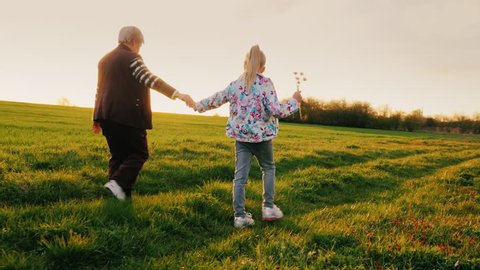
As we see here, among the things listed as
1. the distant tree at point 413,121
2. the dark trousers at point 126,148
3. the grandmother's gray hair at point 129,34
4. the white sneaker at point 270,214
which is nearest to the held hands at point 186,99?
the dark trousers at point 126,148

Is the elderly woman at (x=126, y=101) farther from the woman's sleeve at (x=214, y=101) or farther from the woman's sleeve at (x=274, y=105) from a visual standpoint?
the woman's sleeve at (x=274, y=105)

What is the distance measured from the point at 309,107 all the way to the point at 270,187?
73222 millimetres

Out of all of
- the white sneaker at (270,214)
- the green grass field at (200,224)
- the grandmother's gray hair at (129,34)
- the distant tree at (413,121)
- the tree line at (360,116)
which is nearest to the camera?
the green grass field at (200,224)

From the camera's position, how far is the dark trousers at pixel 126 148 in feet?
16.5

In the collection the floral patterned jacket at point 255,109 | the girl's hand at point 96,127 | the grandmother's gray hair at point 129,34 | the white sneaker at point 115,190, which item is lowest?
the white sneaker at point 115,190

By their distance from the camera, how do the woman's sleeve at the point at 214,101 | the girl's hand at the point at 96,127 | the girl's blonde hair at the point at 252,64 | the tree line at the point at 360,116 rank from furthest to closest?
1. the tree line at the point at 360,116
2. the girl's hand at the point at 96,127
3. the woman's sleeve at the point at 214,101
4. the girl's blonde hair at the point at 252,64

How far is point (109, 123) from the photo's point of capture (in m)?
5.00

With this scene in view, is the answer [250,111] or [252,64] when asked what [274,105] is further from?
[252,64]

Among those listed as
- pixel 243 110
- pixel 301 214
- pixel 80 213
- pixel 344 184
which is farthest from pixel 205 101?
pixel 344 184

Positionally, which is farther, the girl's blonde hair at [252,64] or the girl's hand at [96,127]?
the girl's hand at [96,127]

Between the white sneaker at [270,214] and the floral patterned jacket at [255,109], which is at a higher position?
the floral patterned jacket at [255,109]

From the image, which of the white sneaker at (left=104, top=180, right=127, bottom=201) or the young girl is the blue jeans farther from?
the white sneaker at (left=104, top=180, right=127, bottom=201)

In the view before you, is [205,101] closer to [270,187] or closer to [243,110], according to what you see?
[243,110]

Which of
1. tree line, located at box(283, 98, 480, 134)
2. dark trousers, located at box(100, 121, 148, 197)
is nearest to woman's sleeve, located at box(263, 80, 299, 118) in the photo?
dark trousers, located at box(100, 121, 148, 197)
